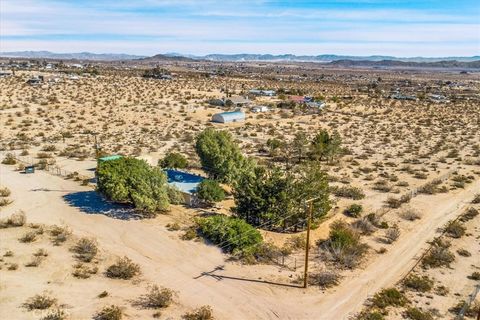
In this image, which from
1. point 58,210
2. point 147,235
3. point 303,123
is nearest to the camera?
point 147,235

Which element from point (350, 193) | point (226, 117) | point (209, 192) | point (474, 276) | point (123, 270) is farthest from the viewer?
point (226, 117)

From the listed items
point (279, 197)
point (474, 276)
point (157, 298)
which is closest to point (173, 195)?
point (279, 197)

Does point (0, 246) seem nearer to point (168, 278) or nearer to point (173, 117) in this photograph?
point (168, 278)

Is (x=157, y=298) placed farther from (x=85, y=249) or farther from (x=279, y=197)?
(x=279, y=197)

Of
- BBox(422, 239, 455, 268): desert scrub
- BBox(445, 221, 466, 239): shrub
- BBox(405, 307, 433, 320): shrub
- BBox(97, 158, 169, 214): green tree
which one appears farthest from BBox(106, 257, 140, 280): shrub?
BBox(445, 221, 466, 239): shrub

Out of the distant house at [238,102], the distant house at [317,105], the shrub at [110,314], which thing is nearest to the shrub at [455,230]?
the shrub at [110,314]

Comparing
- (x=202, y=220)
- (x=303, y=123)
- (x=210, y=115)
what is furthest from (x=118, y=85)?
(x=202, y=220)

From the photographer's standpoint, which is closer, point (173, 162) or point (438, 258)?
point (438, 258)
